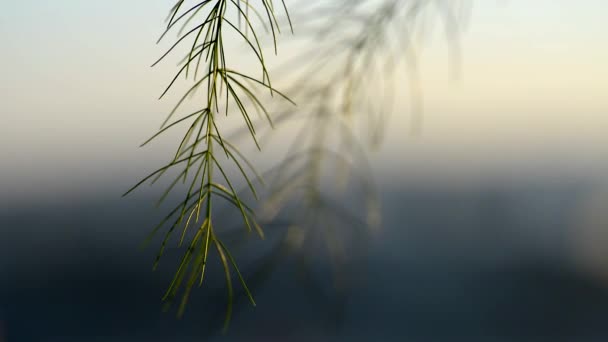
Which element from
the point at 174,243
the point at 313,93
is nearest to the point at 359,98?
the point at 313,93

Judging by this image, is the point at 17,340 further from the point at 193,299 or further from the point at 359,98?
the point at 359,98

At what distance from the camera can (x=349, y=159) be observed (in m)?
0.32

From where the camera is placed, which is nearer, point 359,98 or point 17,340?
point 359,98

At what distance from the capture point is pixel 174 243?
337 mm

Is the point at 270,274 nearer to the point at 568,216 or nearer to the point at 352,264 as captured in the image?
the point at 352,264

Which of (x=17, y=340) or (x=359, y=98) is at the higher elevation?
(x=359, y=98)

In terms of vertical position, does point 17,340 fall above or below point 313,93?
below

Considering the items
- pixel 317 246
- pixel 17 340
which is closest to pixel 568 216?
pixel 317 246

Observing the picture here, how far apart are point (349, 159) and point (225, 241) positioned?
3.3 inches

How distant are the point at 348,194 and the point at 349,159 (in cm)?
2

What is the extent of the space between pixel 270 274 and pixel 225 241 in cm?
4

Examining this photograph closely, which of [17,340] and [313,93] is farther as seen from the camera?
[17,340]

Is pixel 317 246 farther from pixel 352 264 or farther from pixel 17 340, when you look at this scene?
pixel 17 340

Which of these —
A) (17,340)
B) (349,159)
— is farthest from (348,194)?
(17,340)
